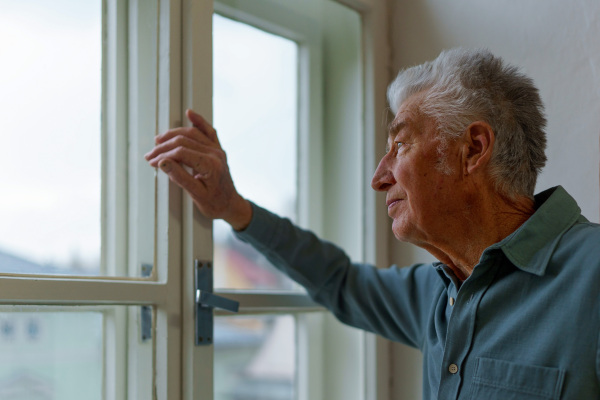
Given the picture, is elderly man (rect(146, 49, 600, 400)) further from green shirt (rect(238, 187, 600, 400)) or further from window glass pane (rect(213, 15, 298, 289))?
window glass pane (rect(213, 15, 298, 289))

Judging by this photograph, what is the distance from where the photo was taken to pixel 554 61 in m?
1.75

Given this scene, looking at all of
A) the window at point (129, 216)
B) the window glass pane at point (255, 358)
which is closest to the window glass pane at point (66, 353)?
the window at point (129, 216)

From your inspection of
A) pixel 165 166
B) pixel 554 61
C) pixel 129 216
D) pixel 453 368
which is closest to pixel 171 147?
pixel 165 166

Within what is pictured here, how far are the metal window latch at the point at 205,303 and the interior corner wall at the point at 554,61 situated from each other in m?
0.71

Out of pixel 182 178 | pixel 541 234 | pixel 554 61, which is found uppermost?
pixel 554 61

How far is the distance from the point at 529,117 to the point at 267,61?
77cm

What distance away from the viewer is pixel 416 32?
205 cm

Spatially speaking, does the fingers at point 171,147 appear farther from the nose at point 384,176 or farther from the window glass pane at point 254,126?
the nose at point 384,176

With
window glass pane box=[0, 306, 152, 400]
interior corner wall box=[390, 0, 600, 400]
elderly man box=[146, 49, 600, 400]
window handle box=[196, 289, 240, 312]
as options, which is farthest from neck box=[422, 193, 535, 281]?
window glass pane box=[0, 306, 152, 400]

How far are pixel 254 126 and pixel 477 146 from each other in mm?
649

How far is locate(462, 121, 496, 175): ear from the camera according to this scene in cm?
142

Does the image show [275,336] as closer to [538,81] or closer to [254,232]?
[254,232]

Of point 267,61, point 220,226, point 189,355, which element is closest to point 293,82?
point 267,61

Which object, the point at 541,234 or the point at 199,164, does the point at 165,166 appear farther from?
the point at 541,234
